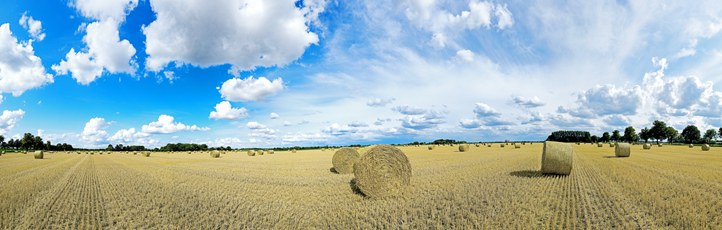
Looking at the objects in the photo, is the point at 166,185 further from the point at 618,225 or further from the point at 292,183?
the point at 618,225

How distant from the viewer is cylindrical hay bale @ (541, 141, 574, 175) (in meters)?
11.6

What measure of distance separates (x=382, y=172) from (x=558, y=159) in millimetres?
7247

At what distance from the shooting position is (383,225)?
5738mm

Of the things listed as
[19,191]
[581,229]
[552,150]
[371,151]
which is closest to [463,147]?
[552,150]

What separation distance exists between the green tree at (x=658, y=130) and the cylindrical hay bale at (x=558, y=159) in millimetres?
117187

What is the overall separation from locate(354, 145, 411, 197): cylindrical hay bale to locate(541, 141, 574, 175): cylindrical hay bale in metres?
6.20

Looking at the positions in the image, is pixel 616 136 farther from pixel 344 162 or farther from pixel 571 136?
pixel 344 162

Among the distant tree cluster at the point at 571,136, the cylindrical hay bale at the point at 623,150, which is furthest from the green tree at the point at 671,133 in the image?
the cylindrical hay bale at the point at 623,150

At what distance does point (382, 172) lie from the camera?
361 inches

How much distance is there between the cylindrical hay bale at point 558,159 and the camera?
1163 cm

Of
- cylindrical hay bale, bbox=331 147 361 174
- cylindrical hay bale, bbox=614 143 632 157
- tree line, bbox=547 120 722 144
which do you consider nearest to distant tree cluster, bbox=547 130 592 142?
tree line, bbox=547 120 722 144

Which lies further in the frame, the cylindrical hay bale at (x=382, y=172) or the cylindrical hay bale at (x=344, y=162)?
the cylindrical hay bale at (x=344, y=162)

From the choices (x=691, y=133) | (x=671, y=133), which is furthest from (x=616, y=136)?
(x=671, y=133)

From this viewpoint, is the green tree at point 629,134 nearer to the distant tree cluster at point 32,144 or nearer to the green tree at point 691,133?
the green tree at point 691,133
